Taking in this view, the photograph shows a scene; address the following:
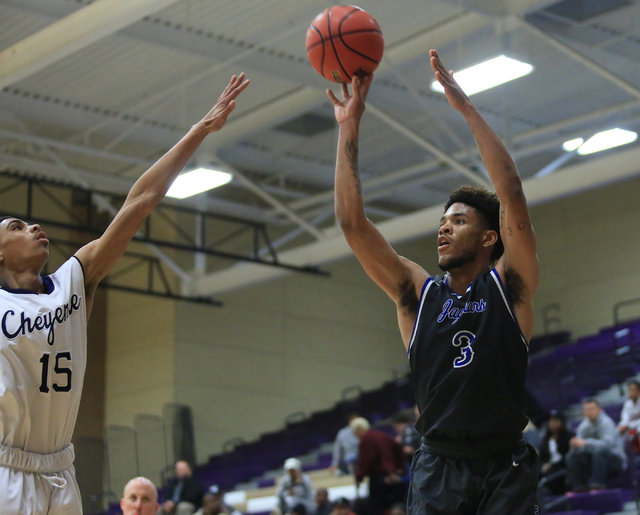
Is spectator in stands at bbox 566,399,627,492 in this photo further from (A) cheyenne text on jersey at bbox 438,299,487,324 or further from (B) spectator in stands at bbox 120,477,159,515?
(A) cheyenne text on jersey at bbox 438,299,487,324

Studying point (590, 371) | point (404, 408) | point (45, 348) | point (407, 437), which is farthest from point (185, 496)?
point (45, 348)

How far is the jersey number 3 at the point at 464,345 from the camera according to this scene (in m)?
4.27

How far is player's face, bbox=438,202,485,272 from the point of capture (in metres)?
4.57

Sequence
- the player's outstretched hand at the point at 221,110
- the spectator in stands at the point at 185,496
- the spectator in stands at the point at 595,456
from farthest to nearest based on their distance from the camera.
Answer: the spectator in stands at the point at 185,496, the spectator in stands at the point at 595,456, the player's outstretched hand at the point at 221,110

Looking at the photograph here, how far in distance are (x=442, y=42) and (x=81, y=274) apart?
12.8 m

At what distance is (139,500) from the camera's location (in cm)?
743

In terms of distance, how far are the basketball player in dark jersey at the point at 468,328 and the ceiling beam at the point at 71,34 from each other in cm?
935

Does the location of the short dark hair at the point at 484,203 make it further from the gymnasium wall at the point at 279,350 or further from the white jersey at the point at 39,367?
the gymnasium wall at the point at 279,350

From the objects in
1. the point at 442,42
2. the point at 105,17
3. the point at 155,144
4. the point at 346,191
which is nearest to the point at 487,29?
the point at 442,42

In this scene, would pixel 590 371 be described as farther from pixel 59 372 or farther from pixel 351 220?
pixel 59 372

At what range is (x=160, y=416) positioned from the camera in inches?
903

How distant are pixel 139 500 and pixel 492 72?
786cm

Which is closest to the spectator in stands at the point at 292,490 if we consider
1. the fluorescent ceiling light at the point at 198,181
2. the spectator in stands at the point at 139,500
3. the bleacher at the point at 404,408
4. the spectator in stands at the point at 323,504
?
the spectator in stands at the point at 323,504

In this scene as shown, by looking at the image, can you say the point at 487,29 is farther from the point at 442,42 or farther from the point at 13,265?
the point at 13,265
